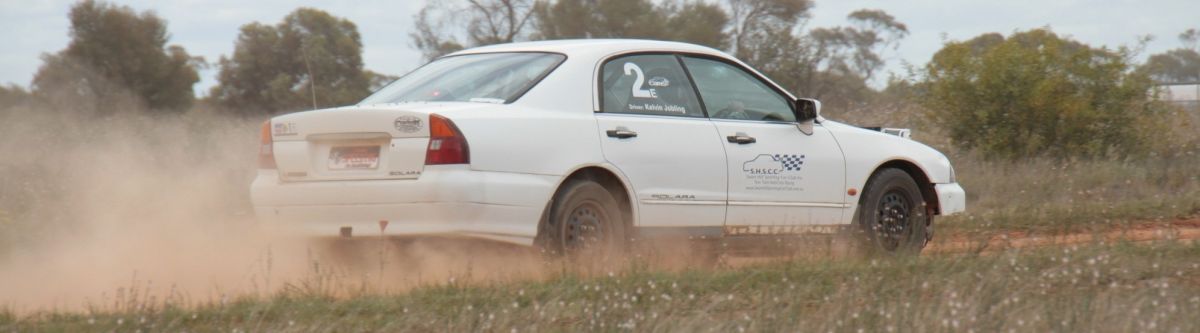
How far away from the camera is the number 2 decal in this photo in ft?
25.4

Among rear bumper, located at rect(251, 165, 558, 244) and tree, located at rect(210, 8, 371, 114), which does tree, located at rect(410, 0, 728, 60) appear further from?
rear bumper, located at rect(251, 165, 558, 244)

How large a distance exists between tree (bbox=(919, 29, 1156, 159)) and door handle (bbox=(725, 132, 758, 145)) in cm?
938

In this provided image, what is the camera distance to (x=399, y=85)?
314 inches

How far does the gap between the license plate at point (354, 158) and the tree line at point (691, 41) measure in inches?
446

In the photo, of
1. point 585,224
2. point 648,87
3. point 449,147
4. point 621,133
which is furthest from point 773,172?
point 449,147

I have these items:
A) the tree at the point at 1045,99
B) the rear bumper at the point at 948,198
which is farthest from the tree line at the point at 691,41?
the rear bumper at the point at 948,198

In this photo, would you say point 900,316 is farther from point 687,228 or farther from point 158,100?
point 158,100

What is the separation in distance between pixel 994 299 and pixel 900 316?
2.25 feet

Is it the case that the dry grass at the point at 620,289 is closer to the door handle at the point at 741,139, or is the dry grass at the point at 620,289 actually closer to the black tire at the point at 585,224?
the black tire at the point at 585,224

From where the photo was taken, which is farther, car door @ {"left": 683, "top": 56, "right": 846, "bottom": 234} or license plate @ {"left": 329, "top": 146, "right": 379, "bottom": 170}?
car door @ {"left": 683, "top": 56, "right": 846, "bottom": 234}

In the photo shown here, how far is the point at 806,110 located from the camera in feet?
27.8

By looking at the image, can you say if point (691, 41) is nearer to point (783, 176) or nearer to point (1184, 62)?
point (783, 176)

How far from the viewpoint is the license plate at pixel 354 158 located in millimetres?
6953

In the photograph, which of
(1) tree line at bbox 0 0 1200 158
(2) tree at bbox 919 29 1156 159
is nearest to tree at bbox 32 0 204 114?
(1) tree line at bbox 0 0 1200 158
